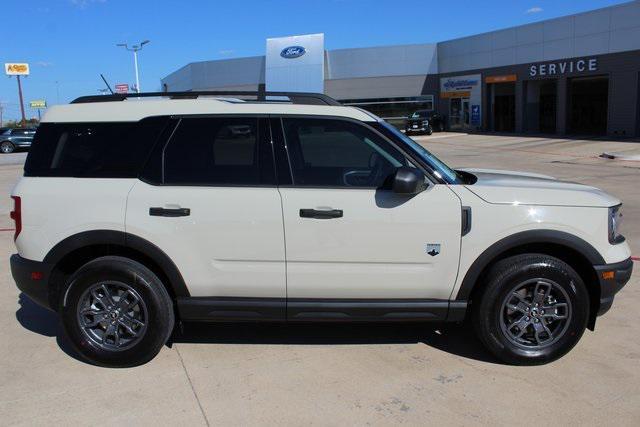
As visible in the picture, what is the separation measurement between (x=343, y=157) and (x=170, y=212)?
135 cm

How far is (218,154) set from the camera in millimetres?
4113

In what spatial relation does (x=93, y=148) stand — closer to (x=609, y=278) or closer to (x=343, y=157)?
(x=343, y=157)

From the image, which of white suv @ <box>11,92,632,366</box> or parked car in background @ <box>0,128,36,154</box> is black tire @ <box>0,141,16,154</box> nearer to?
parked car in background @ <box>0,128,36,154</box>

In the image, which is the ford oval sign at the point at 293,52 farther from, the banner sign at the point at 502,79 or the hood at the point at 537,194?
the hood at the point at 537,194

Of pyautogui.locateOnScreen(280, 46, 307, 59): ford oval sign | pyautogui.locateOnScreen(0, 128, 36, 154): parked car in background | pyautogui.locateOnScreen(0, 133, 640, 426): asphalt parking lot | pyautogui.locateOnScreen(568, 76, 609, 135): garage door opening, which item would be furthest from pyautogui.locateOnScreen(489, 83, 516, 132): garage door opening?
pyautogui.locateOnScreen(0, 133, 640, 426): asphalt parking lot

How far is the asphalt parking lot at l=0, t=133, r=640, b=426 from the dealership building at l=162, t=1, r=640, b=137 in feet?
87.3

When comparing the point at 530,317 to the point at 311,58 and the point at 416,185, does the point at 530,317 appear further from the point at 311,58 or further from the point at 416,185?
the point at 311,58

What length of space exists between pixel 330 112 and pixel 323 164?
403 millimetres

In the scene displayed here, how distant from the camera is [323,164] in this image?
14.0ft

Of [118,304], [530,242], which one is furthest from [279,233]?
[530,242]

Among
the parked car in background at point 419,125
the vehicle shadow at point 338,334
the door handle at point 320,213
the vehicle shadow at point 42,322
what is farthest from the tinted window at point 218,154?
the parked car in background at point 419,125

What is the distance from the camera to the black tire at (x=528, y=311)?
153 inches

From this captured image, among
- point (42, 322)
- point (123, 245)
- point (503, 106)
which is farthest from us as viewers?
point (503, 106)

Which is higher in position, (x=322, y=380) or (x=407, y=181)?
(x=407, y=181)
